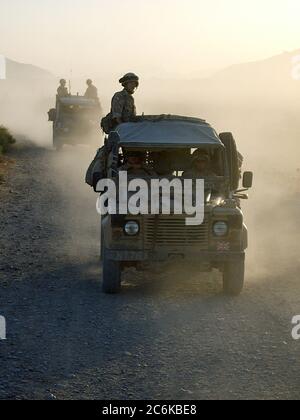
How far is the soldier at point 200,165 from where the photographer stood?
29.9ft

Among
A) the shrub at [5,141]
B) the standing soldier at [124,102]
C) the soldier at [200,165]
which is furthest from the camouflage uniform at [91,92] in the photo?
the soldier at [200,165]

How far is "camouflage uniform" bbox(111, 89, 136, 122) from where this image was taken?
10.5m

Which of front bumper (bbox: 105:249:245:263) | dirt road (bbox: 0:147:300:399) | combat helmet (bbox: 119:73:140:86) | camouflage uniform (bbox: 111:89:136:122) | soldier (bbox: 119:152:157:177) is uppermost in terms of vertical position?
combat helmet (bbox: 119:73:140:86)

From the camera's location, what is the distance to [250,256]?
36.4 ft

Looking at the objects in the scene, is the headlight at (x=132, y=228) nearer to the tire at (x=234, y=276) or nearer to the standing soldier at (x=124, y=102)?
the tire at (x=234, y=276)

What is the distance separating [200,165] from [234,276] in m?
1.59

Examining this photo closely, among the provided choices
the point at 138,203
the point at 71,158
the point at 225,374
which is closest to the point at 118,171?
the point at 138,203

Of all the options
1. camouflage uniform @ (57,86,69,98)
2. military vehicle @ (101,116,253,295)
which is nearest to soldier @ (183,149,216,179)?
military vehicle @ (101,116,253,295)

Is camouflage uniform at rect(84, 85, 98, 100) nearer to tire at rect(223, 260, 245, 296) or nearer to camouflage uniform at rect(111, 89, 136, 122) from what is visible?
camouflage uniform at rect(111, 89, 136, 122)

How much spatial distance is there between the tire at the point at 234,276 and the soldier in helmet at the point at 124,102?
10.1 feet

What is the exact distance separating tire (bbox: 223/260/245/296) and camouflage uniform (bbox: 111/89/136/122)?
10.1ft

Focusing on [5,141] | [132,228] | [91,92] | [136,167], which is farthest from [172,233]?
[91,92]

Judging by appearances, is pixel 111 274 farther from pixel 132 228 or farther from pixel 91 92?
pixel 91 92
